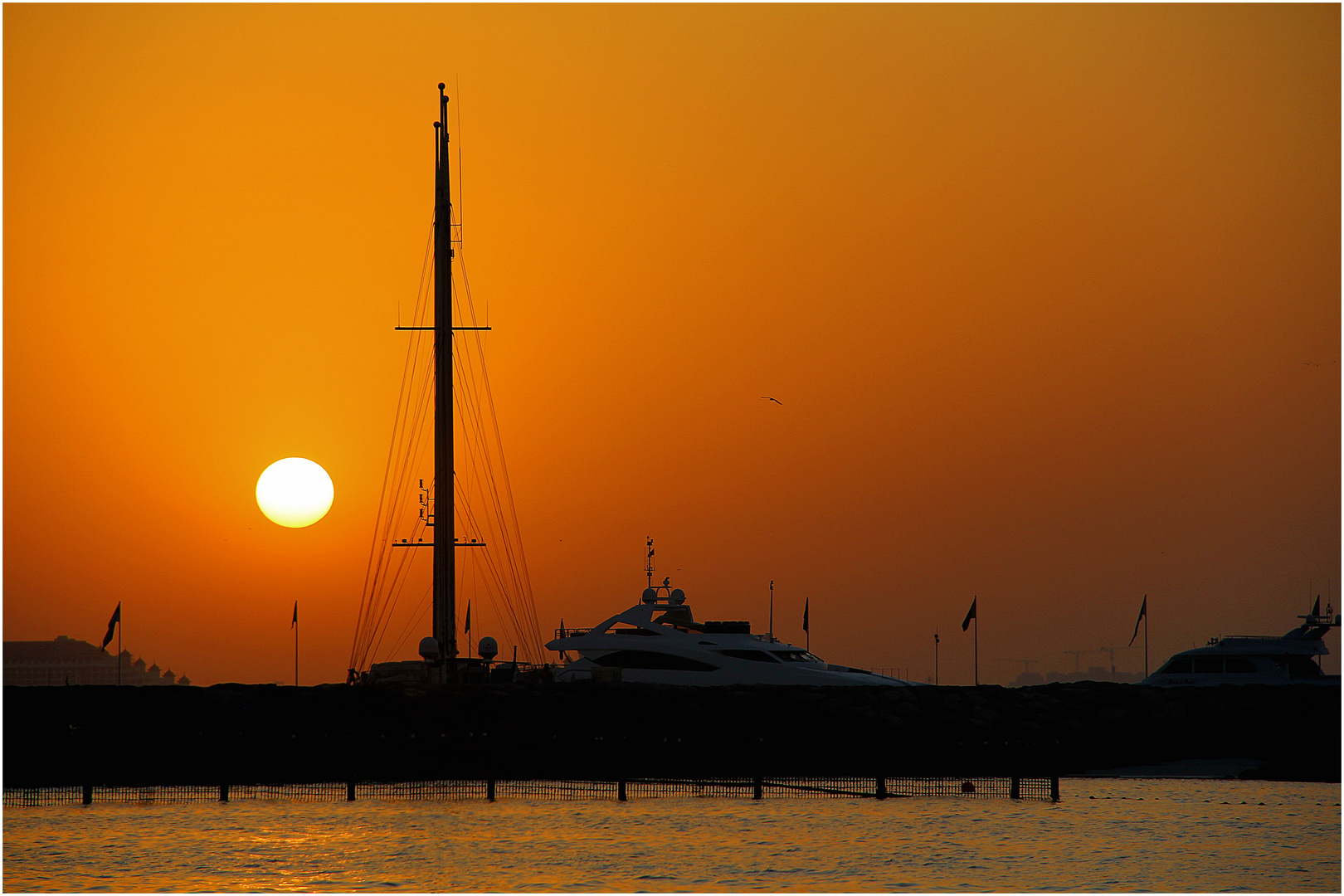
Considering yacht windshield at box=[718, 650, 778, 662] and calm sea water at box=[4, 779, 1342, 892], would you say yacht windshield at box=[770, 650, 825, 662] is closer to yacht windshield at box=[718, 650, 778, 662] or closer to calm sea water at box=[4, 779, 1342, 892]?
yacht windshield at box=[718, 650, 778, 662]

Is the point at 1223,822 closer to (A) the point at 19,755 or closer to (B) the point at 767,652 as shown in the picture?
(B) the point at 767,652

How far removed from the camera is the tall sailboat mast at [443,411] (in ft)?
181

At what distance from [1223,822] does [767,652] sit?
20849mm

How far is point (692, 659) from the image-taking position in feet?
194

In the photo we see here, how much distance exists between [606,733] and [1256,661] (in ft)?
96.9

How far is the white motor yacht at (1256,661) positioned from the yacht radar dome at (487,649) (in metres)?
29.1

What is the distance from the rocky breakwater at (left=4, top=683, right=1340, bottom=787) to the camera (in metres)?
48.3

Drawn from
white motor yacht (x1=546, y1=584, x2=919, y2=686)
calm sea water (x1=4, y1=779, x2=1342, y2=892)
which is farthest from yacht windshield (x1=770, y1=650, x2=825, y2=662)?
calm sea water (x1=4, y1=779, x2=1342, y2=892)

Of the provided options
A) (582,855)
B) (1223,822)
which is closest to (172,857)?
(582,855)

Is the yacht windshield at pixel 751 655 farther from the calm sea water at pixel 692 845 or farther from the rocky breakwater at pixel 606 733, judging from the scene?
the calm sea water at pixel 692 845

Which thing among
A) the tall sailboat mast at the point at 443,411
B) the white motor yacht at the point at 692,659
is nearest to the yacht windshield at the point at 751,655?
the white motor yacht at the point at 692,659

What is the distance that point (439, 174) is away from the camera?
185 feet

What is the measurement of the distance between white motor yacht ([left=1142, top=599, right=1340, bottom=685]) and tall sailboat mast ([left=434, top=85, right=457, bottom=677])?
3122 cm

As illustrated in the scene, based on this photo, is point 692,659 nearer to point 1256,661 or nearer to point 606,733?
point 606,733
